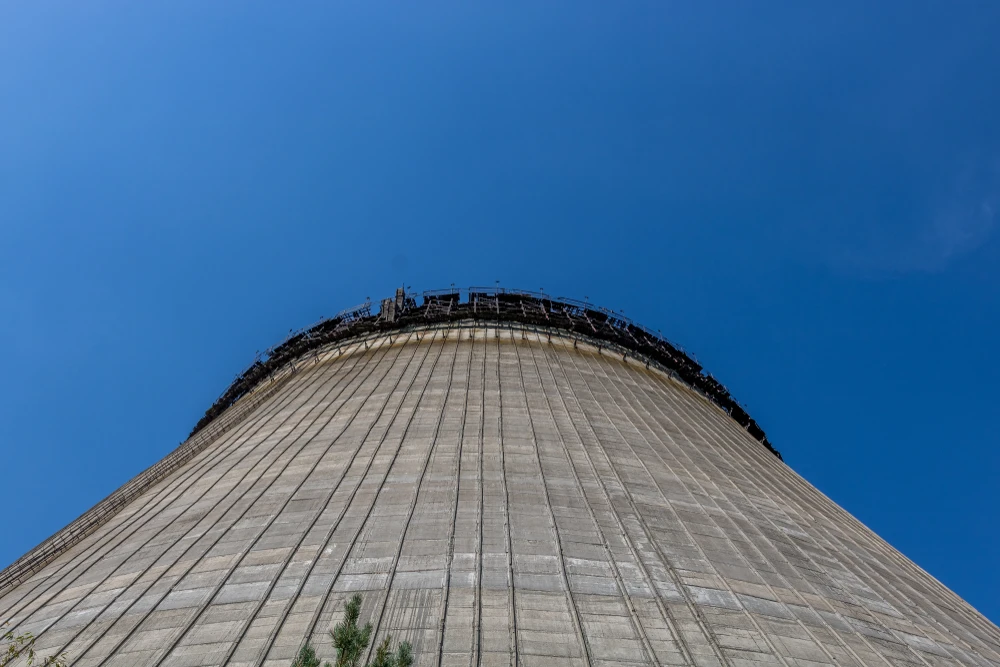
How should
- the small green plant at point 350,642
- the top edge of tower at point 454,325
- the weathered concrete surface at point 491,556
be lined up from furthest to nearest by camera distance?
the top edge of tower at point 454,325 < the weathered concrete surface at point 491,556 < the small green plant at point 350,642

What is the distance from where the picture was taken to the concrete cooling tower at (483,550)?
10031mm

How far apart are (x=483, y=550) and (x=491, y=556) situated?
0.21 m

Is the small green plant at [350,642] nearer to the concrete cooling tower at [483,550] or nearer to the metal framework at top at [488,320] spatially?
the concrete cooling tower at [483,550]

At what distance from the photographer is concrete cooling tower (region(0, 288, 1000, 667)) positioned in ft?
32.9

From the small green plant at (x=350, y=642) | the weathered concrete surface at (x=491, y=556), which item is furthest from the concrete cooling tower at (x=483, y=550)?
the small green plant at (x=350, y=642)

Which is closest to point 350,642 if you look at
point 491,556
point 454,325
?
point 491,556

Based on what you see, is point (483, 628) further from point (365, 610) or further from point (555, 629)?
point (365, 610)

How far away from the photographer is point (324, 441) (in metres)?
17.1

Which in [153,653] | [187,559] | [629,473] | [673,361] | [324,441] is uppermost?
[673,361]

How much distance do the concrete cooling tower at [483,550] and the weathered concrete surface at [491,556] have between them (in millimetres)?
48

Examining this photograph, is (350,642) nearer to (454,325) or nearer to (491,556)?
(491,556)

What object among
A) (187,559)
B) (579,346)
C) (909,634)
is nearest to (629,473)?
(909,634)

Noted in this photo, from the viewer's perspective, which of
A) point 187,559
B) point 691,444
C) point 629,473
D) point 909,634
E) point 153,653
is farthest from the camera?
point 691,444

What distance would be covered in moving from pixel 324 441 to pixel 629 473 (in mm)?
6721
